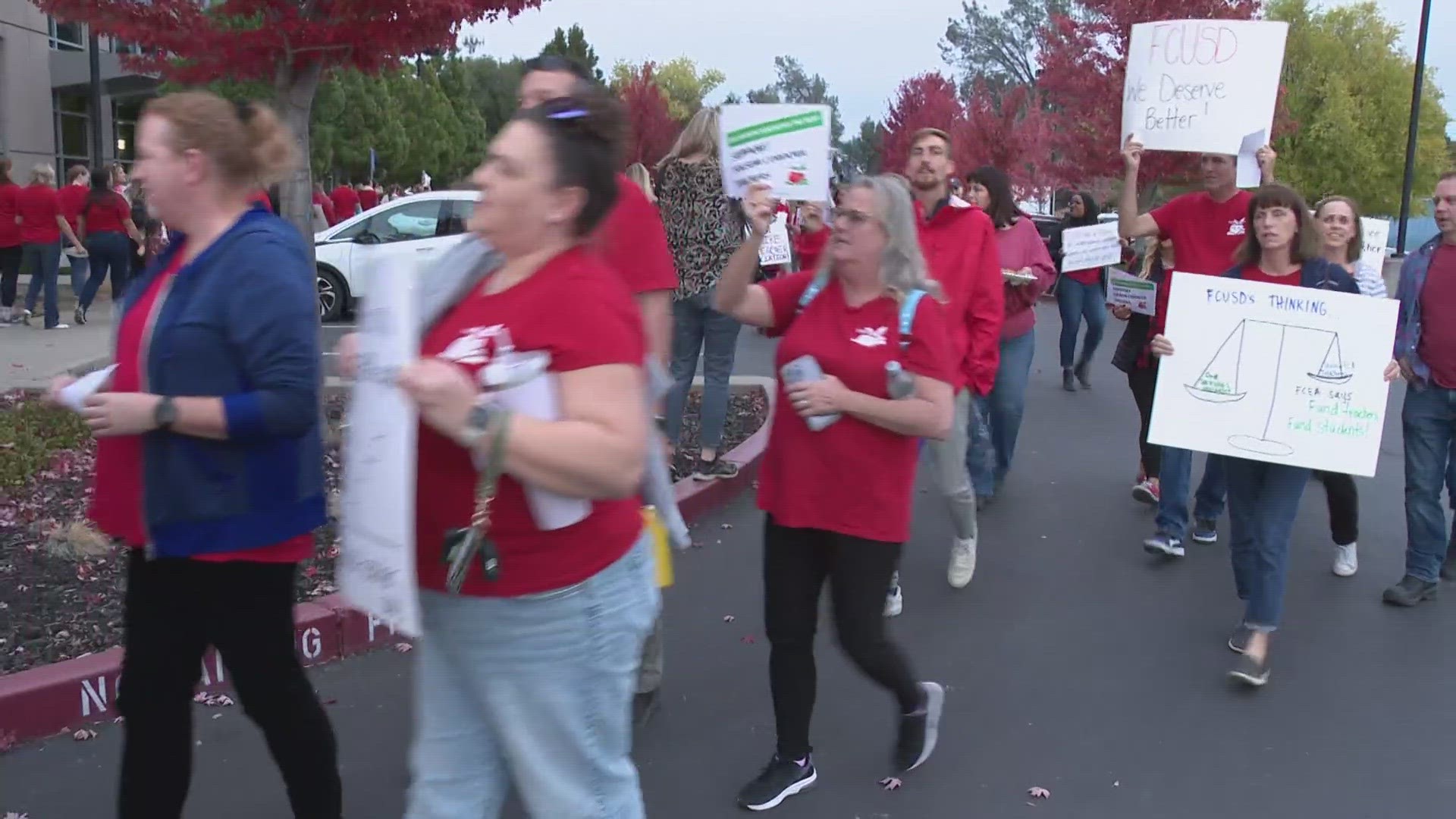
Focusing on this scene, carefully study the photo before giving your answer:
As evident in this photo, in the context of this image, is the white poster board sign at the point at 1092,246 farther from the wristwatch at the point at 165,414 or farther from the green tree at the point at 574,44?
the green tree at the point at 574,44

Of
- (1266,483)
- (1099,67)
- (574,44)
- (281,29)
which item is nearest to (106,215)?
(281,29)

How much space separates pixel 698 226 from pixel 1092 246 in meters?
5.08

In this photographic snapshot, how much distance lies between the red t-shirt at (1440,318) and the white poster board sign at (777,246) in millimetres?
6538

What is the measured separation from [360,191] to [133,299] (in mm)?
22940

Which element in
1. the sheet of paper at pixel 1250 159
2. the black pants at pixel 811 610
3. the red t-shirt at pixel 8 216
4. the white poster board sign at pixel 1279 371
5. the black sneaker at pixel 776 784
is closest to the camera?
the black pants at pixel 811 610

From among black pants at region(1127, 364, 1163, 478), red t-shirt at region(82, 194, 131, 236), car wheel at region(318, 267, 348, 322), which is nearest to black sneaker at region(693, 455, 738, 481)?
black pants at region(1127, 364, 1163, 478)

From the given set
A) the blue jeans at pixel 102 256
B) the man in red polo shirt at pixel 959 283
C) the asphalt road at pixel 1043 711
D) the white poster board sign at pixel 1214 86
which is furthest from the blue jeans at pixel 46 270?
the white poster board sign at pixel 1214 86

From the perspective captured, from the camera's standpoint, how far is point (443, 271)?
2.32 meters

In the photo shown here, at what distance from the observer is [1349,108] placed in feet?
116

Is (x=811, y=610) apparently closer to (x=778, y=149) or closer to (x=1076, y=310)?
(x=778, y=149)

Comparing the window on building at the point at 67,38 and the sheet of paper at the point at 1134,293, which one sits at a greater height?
the window on building at the point at 67,38

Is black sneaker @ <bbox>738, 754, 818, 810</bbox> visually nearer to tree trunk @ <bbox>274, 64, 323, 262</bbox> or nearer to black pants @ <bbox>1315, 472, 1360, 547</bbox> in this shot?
black pants @ <bbox>1315, 472, 1360, 547</bbox>

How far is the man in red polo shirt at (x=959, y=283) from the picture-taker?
5.13m

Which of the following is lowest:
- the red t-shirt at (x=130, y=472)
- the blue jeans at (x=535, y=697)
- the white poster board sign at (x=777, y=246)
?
the blue jeans at (x=535, y=697)
